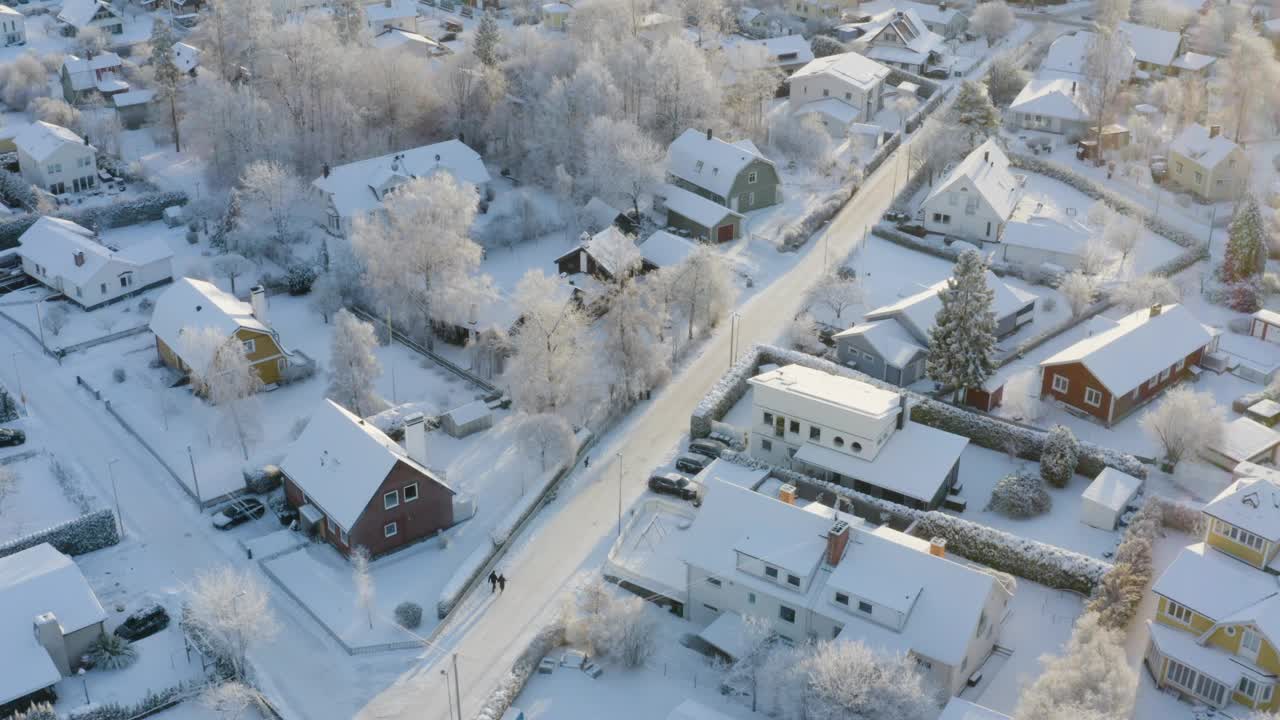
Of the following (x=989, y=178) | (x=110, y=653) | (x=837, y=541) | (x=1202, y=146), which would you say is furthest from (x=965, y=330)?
(x=110, y=653)

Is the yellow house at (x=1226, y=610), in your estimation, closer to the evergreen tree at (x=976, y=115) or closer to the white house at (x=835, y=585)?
the white house at (x=835, y=585)

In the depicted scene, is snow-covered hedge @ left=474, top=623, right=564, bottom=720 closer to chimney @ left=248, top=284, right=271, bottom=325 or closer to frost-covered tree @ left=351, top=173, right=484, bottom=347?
frost-covered tree @ left=351, top=173, right=484, bottom=347

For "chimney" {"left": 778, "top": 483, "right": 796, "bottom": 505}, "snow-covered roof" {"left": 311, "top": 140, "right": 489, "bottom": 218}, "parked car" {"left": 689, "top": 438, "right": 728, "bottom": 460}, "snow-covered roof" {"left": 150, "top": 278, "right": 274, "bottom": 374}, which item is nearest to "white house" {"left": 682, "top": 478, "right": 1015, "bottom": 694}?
"chimney" {"left": 778, "top": 483, "right": 796, "bottom": 505}

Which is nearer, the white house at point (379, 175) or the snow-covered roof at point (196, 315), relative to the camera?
the snow-covered roof at point (196, 315)

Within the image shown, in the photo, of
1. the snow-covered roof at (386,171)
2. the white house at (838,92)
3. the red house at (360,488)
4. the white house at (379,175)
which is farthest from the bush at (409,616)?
the white house at (838,92)

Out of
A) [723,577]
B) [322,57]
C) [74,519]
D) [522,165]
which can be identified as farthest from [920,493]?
[322,57]

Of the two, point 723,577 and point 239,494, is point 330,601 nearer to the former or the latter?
point 239,494

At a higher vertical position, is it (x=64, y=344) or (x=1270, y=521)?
(x=1270, y=521)
